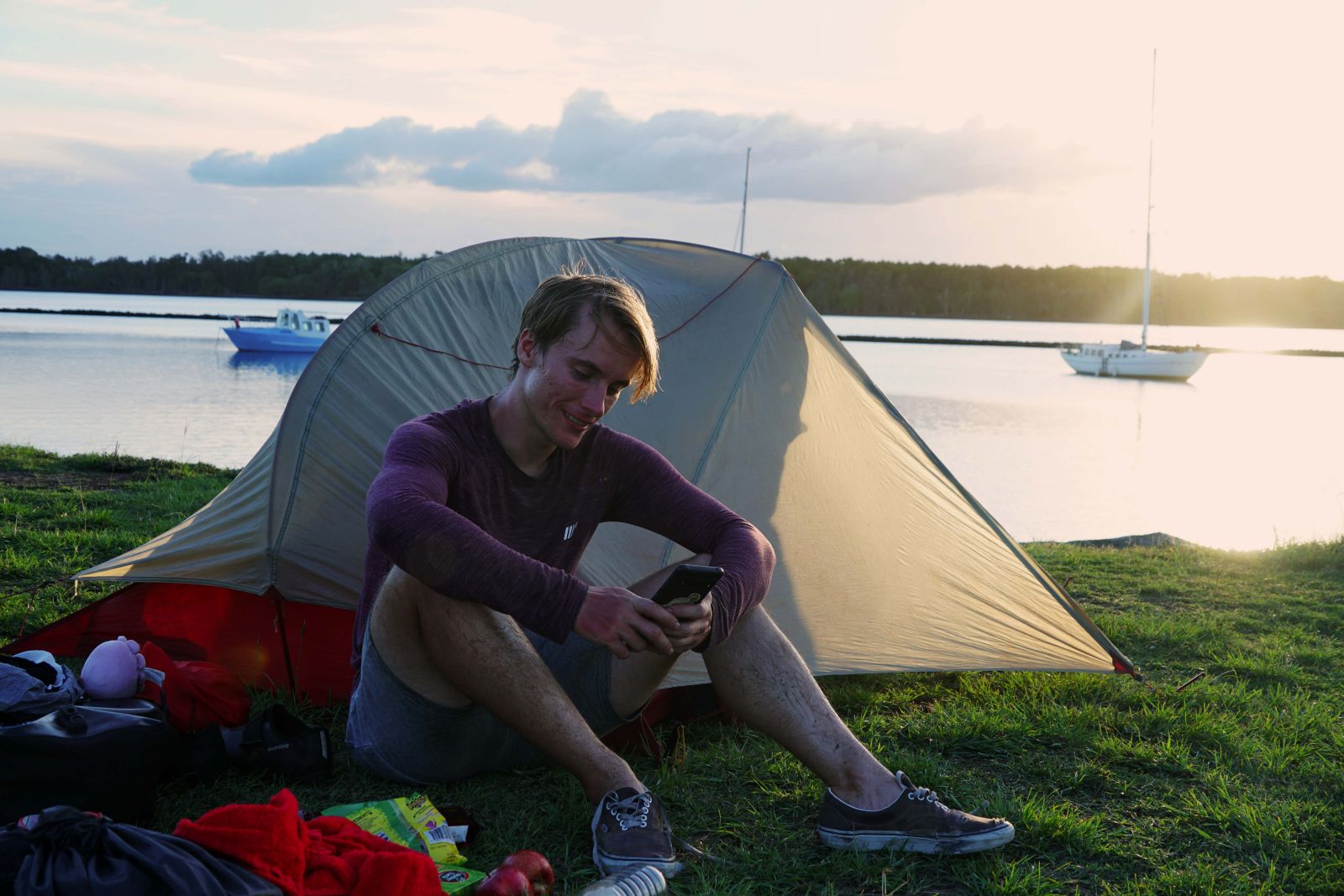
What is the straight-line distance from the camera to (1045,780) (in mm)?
3258

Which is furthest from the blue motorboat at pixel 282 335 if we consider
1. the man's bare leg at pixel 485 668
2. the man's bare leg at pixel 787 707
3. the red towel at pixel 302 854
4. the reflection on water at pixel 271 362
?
the red towel at pixel 302 854

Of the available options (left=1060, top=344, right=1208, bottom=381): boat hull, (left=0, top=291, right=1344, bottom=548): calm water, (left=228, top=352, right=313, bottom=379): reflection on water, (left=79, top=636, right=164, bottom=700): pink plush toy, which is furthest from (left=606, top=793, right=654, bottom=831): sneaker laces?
(left=1060, top=344, right=1208, bottom=381): boat hull

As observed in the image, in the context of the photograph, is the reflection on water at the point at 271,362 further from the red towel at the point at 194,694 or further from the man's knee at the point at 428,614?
the man's knee at the point at 428,614

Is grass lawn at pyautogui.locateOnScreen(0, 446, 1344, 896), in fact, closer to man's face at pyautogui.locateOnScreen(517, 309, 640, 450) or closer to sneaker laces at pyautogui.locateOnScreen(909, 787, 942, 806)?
sneaker laces at pyautogui.locateOnScreen(909, 787, 942, 806)

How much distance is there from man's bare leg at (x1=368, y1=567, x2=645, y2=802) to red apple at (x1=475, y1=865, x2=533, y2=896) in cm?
34

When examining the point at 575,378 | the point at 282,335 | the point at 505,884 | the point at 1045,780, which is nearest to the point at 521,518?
the point at 575,378

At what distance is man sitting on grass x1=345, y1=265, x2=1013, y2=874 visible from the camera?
2.44 m

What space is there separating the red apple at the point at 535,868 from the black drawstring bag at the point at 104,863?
58 cm

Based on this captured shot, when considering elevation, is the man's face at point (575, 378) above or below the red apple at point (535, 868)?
above

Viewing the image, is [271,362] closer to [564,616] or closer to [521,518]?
[521,518]

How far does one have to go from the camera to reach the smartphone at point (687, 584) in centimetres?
248

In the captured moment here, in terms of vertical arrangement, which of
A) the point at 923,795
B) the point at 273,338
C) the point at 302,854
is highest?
the point at 273,338

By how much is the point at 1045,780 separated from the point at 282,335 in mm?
30968

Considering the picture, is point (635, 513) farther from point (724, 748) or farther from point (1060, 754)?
point (1060, 754)
